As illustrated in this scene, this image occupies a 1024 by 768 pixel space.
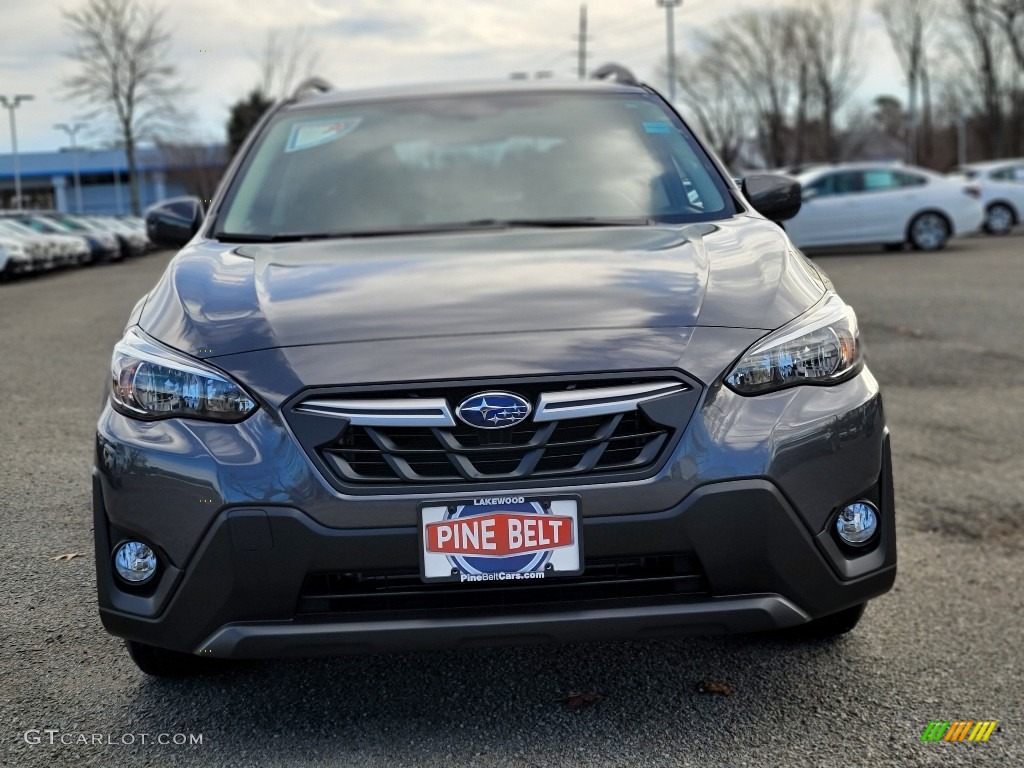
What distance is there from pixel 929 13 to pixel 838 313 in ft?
205

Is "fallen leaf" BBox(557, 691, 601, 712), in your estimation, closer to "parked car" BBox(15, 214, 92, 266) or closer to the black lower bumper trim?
the black lower bumper trim

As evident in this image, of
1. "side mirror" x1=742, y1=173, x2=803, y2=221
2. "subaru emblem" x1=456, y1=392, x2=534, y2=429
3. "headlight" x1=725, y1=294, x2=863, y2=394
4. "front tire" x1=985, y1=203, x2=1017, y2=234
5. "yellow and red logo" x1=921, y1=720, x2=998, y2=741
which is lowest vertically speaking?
"front tire" x1=985, y1=203, x2=1017, y2=234

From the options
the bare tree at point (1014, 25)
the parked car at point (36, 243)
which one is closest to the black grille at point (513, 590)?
the parked car at point (36, 243)

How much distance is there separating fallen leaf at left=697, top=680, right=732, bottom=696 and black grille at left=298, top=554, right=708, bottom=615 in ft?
1.73

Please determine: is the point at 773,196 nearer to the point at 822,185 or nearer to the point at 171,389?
the point at 171,389

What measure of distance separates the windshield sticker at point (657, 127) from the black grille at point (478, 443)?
1.67 meters

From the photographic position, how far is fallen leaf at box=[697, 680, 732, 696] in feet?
9.14

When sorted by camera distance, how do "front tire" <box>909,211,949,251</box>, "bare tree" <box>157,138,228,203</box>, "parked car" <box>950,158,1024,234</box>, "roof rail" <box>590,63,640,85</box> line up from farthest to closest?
"bare tree" <box>157,138,228,203</box>, "parked car" <box>950,158,1024,234</box>, "front tire" <box>909,211,949,251</box>, "roof rail" <box>590,63,640,85</box>

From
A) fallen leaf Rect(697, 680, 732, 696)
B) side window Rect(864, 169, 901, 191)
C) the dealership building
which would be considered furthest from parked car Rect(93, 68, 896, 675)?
the dealership building

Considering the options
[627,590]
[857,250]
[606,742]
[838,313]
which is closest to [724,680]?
[606,742]

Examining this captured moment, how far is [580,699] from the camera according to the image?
2.75 metres

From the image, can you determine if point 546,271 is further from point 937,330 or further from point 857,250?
Answer: point 857,250

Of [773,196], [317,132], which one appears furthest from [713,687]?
[317,132]

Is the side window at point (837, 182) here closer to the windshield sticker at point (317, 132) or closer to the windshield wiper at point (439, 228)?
the windshield sticker at point (317, 132)
